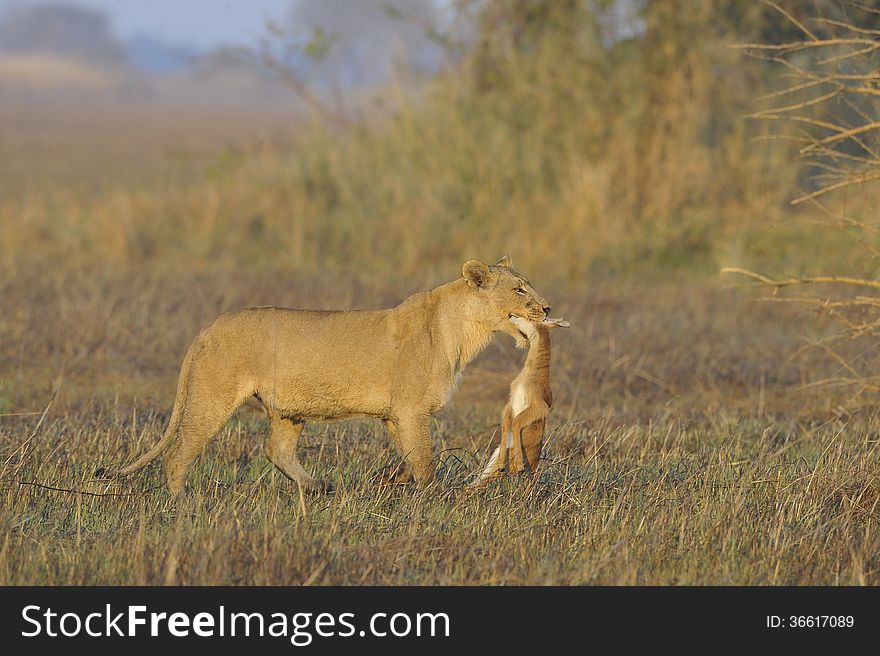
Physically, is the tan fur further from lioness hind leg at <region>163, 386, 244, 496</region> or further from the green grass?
lioness hind leg at <region>163, 386, 244, 496</region>

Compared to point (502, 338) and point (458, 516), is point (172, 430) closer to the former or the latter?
point (458, 516)

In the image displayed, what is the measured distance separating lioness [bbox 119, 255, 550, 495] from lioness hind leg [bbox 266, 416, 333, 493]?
166 millimetres

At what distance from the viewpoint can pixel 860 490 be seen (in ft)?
21.0

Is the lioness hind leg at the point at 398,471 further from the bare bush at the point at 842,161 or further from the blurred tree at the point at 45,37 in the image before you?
the blurred tree at the point at 45,37

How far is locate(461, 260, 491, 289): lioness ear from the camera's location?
633cm

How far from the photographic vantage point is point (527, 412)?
6340mm

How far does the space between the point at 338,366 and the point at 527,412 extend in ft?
3.23

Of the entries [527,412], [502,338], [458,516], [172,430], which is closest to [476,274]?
[527,412]

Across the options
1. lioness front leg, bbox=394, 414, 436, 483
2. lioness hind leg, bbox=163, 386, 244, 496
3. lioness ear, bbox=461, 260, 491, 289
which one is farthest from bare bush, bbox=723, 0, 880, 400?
lioness hind leg, bbox=163, 386, 244, 496

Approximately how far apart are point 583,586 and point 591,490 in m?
1.37

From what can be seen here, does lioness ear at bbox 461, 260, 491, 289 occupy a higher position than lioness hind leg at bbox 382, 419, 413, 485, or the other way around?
lioness ear at bbox 461, 260, 491, 289

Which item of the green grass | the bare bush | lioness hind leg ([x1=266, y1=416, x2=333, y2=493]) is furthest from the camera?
the bare bush

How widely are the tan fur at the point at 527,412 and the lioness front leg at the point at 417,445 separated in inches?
11.1

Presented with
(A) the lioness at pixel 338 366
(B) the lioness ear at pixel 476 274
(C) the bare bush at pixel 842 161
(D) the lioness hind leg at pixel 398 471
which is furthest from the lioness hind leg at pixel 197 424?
(C) the bare bush at pixel 842 161
